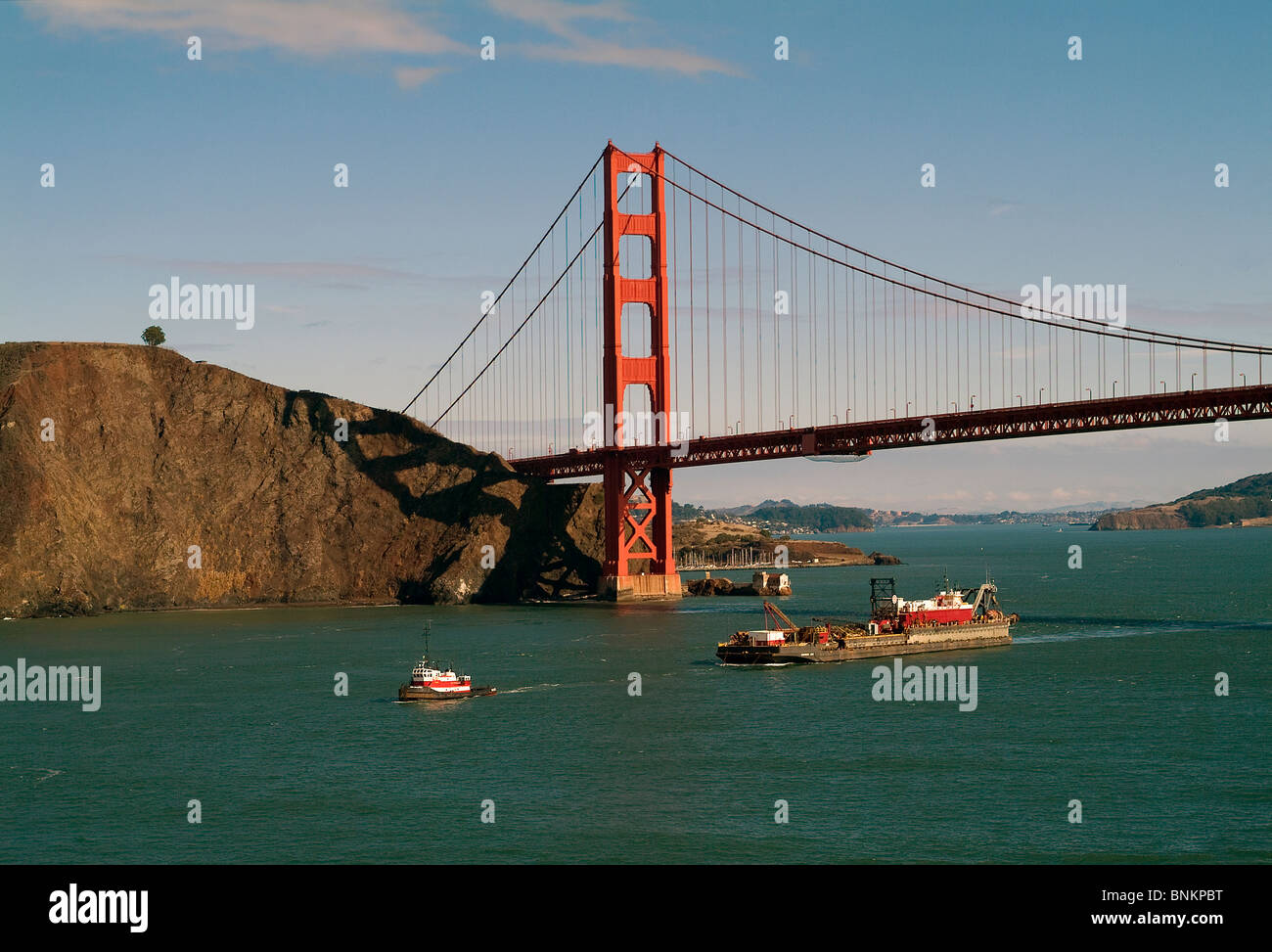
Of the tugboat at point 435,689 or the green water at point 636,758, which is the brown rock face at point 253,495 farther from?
the tugboat at point 435,689

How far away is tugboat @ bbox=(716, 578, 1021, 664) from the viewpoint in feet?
242

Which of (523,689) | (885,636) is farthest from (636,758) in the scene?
(885,636)

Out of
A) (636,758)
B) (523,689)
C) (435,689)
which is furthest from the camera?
(523,689)

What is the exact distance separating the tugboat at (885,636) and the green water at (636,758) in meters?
2.44

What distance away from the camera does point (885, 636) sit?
78.4 metres

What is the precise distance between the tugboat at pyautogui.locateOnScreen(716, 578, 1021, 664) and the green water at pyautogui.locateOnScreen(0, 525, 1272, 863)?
8.01ft

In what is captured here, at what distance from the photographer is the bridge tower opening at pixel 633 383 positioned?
11512 centimetres

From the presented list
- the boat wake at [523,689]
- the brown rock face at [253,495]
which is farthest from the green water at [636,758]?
the brown rock face at [253,495]

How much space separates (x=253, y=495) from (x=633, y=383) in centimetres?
3823

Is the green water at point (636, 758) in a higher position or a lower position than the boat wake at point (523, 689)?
lower

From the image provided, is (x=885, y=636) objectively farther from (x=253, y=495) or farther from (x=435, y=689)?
(x=253, y=495)
